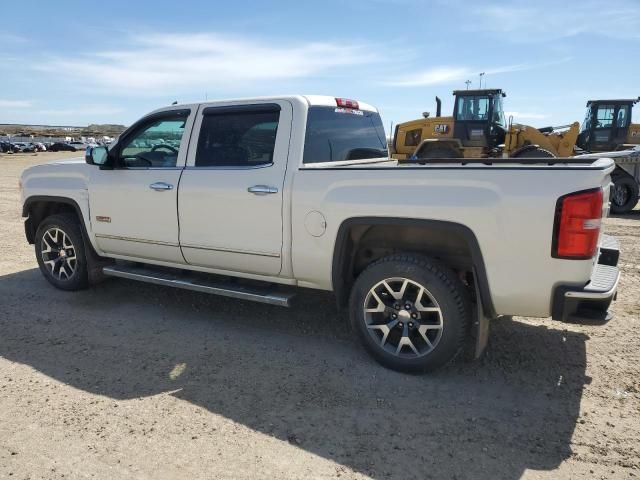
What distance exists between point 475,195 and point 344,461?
70.0 inches

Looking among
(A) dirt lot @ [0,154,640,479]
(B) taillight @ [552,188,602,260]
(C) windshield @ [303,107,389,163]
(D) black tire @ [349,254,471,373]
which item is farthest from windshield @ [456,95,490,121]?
(B) taillight @ [552,188,602,260]

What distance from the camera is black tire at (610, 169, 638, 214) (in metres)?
11.7

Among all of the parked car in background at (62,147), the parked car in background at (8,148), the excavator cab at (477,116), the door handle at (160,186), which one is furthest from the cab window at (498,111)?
the parked car in background at (62,147)

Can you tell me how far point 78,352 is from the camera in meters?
4.18

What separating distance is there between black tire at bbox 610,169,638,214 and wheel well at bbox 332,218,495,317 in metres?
9.83

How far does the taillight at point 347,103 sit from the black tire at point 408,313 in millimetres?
1695

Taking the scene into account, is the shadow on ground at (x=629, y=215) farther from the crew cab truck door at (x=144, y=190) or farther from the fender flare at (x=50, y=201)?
the fender flare at (x=50, y=201)

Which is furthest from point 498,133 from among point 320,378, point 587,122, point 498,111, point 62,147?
point 62,147

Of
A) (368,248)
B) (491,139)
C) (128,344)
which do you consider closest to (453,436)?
(368,248)

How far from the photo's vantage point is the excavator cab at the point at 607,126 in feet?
51.5

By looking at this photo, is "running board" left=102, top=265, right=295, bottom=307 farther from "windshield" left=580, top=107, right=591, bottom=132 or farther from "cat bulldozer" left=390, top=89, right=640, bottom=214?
"windshield" left=580, top=107, right=591, bottom=132

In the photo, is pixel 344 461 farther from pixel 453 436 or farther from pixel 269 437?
pixel 453 436

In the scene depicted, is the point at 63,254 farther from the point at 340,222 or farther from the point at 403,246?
the point at 403,246

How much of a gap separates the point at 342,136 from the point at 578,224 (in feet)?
7.43
